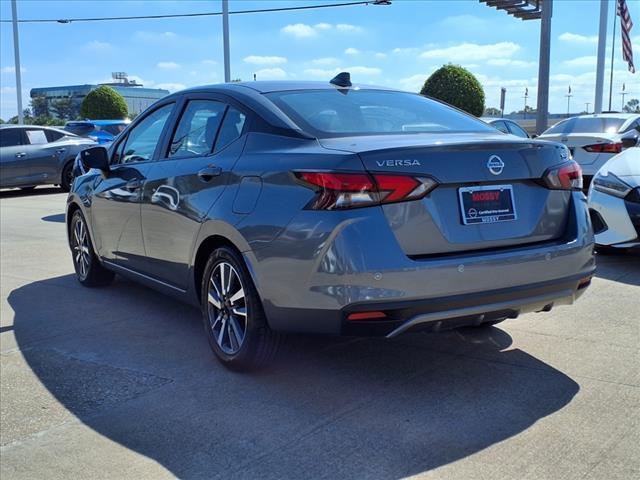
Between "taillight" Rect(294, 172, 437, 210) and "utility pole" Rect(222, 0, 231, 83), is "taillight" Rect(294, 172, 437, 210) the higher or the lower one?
the lower one

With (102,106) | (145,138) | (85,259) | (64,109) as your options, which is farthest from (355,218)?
(64,109)

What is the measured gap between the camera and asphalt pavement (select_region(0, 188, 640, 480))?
2.93 metres

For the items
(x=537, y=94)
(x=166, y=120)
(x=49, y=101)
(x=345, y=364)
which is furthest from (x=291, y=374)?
(x=49, y=101)

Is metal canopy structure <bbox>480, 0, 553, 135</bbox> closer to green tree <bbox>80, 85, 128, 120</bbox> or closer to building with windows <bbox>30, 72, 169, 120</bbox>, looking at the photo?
green tree <bbox>80, 85, 128, 120</bbox>

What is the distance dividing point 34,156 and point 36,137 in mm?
555

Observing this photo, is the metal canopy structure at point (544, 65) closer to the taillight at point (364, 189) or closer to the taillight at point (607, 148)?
the taillight at point (607, 148)

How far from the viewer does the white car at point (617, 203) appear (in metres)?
6.33

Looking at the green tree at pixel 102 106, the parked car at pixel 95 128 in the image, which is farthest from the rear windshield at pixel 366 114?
the green tree at pixel 102 106

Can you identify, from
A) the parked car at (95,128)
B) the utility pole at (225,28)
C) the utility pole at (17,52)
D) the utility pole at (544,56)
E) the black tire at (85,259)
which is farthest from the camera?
the utility pole at (17,52)

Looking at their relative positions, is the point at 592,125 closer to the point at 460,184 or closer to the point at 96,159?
the point at 96,159

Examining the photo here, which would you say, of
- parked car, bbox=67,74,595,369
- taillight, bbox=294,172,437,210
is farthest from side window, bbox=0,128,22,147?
taillight, bbox=294,172,437,210

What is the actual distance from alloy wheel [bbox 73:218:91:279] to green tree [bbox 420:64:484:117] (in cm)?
1902

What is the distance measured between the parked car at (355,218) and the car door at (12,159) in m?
11.8

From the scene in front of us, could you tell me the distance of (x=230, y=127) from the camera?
4141 millimetres
